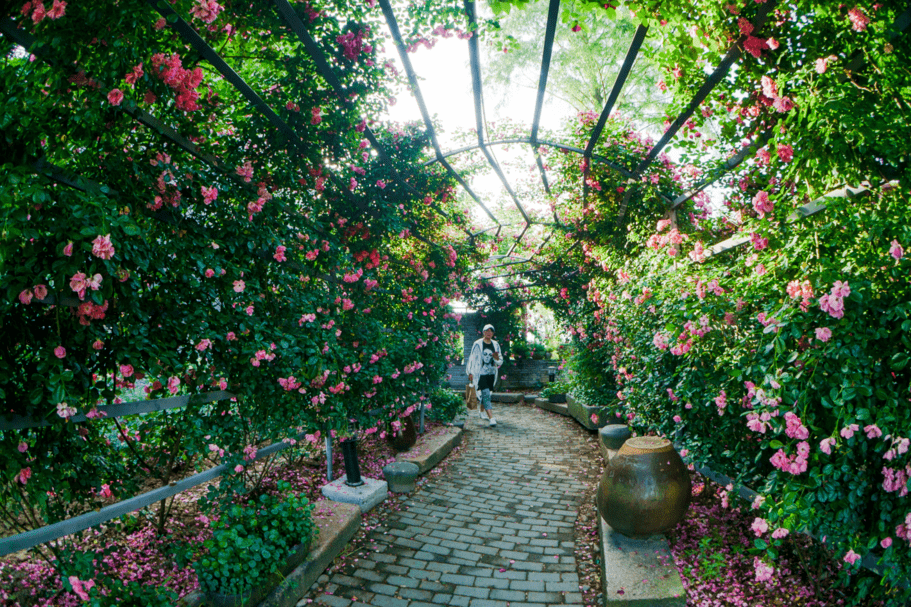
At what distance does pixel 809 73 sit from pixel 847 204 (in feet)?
2.33

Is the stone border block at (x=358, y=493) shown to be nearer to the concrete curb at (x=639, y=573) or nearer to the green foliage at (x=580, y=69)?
the concrete curb at (x=639, y=573)

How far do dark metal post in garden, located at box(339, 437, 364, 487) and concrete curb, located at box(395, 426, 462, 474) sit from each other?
3.24ft

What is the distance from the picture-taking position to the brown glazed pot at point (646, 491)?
3408 millimetres

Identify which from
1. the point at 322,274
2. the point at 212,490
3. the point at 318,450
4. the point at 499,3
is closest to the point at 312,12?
the point at 499,3

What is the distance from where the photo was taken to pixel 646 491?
3.42 m

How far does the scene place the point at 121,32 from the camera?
2.14m

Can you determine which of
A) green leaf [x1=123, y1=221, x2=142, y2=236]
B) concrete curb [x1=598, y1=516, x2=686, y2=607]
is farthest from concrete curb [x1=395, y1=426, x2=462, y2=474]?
green leaf [x1=123, y1=221, x2=142, y2=236]

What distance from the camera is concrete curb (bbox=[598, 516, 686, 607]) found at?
2760mm

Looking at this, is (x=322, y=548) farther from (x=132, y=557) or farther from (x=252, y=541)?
(x=132, y=557)

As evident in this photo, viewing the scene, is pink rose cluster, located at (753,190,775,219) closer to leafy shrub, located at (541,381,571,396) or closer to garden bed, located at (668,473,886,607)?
garden bed, located at (668,473,886,607)

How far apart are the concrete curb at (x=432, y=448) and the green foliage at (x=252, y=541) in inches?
88.2

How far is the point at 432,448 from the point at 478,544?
7.05ft

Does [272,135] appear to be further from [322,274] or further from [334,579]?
[334,579]

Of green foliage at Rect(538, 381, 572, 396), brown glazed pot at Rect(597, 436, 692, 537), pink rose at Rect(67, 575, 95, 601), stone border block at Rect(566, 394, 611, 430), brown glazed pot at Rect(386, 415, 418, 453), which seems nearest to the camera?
pink rose at Rect(67, 575, 95, 601)
